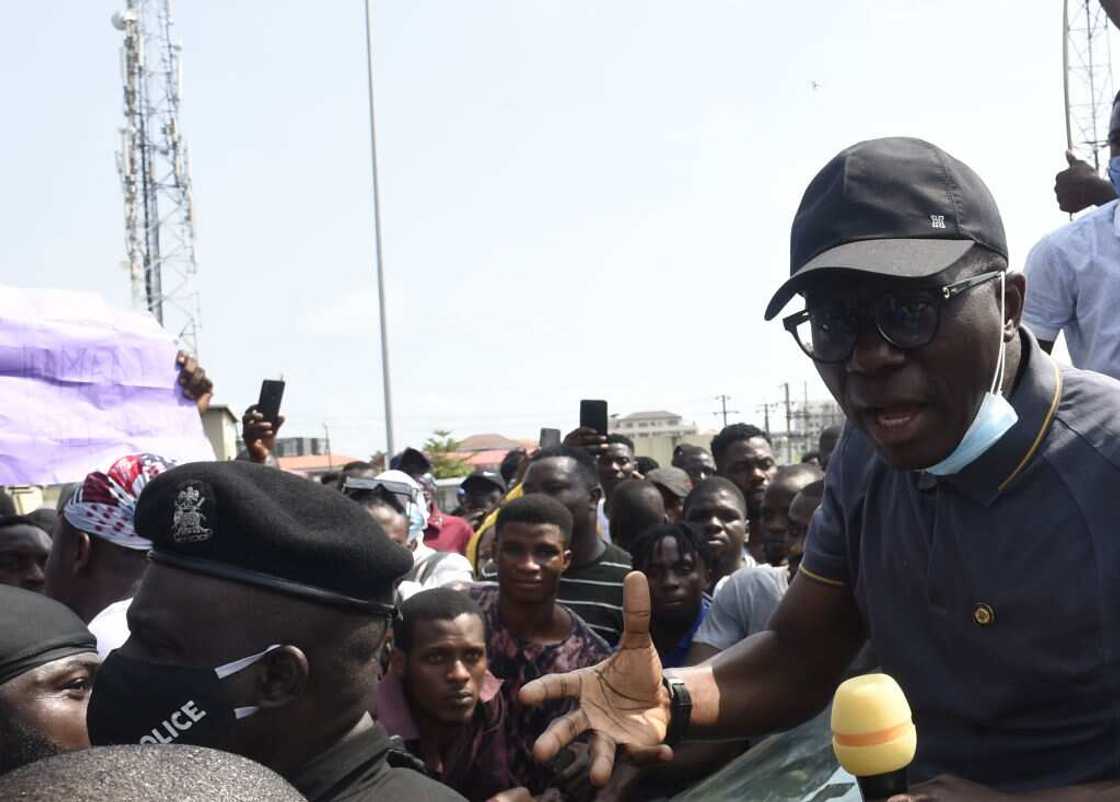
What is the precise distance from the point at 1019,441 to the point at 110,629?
2391 millimetres

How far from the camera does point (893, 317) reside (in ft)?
7.02

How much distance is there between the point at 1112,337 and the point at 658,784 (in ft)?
6.51

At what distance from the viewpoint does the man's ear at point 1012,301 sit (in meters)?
2.23

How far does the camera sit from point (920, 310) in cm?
212

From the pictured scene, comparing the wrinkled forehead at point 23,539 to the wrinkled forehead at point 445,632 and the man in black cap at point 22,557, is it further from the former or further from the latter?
the wrinkled forehead at point 445,632

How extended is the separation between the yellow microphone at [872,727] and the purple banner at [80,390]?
4434 mm

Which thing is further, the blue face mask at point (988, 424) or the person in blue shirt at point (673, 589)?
the person in blue shirt at point (673, 589)

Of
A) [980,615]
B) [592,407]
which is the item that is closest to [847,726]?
[980,615]

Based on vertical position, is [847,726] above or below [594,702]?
above

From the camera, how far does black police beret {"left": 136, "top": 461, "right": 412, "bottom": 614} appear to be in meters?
2.27

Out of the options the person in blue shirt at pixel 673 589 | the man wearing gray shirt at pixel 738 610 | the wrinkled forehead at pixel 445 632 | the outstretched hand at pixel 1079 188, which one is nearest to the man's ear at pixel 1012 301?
the wrinkled forehead at pixel 445 632

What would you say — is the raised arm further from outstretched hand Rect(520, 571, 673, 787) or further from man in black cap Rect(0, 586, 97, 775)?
man in black cap Rect(0, 586, 97, 775)

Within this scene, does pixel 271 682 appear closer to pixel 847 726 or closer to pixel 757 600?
pixel 847 726

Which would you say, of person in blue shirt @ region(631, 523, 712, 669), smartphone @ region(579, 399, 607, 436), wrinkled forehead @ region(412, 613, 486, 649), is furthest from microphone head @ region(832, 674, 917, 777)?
smartphone @ region(579, 399, 607, 436)
